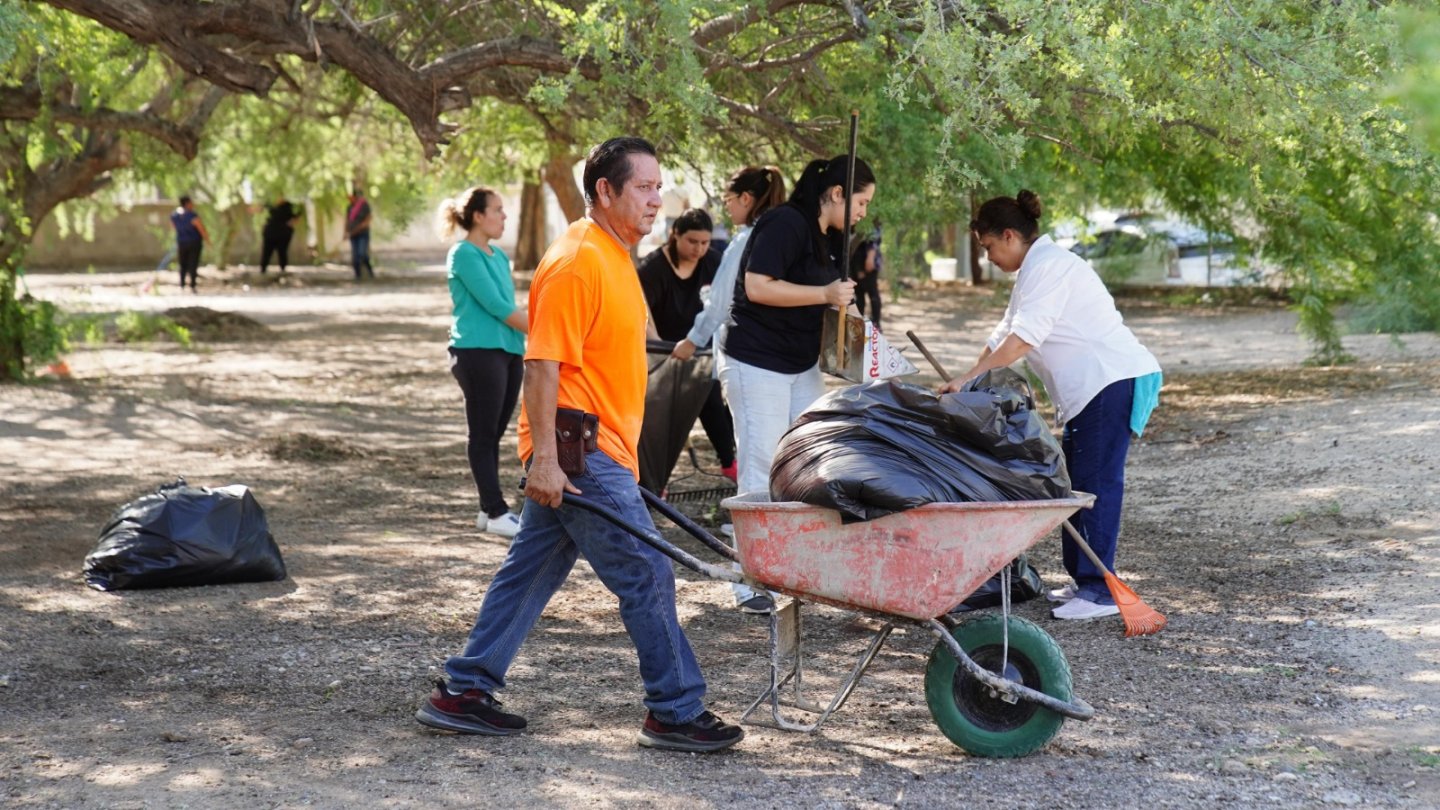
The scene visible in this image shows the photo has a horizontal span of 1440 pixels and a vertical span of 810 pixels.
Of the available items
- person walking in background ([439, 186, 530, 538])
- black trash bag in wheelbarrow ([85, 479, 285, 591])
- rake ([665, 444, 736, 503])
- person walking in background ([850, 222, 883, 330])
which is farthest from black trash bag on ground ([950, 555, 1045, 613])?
person walking in background ([850, 222, 883, 330])

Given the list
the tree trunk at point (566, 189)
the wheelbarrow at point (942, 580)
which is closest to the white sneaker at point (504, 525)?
the wheelbarrow at point (942, 580)

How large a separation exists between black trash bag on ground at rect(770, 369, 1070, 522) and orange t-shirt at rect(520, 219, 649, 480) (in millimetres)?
464

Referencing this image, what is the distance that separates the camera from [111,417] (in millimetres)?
10547

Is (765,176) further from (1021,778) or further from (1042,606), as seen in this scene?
(1021,778)

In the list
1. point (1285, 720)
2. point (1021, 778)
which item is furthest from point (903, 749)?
point (1285, 720)

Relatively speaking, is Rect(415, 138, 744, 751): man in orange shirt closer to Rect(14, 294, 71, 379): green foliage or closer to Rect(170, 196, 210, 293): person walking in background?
Rect(14, 294, 71, 379): green foliage

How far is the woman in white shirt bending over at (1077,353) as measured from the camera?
15.6 feet

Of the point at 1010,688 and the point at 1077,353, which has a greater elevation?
the point at 1077,353

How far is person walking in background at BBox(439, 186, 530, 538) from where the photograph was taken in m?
6.21

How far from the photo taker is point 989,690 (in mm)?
3742

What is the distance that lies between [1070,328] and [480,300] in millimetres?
2686

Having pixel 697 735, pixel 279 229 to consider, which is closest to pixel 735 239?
pixel 697 735

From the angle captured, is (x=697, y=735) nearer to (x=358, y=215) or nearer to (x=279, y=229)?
(x=358, y=215)

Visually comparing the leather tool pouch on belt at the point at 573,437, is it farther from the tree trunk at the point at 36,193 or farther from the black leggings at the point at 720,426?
the tree trunk at the point at 36,193
